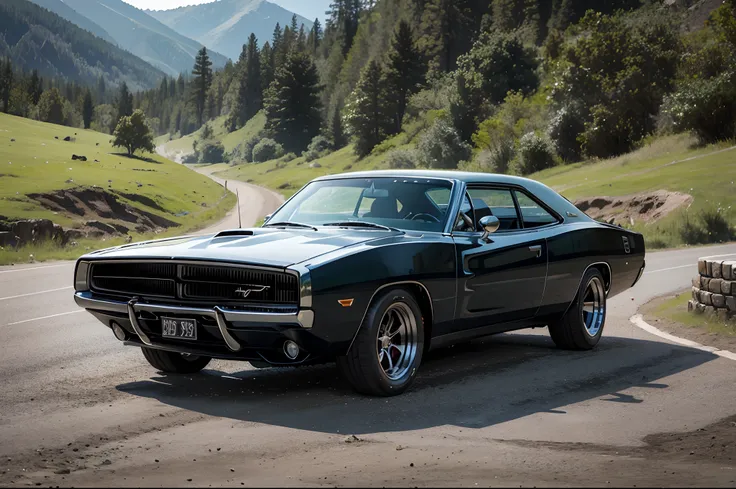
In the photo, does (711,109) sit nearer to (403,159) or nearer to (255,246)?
(403,159)

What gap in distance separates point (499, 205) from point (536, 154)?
5391cm

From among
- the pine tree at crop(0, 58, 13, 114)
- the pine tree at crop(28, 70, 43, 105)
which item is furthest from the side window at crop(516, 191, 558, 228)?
the pine tree at crop(28, 70, 43, 105)

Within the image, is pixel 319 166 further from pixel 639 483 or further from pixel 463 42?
pixel 639 483

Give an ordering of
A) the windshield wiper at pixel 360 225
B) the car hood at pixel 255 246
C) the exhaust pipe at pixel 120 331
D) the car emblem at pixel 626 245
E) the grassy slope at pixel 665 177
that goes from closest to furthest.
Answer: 1. the car hood at pixel 255 246
2. the exhaust pipe at pixel 120 331
3. the windshield wiper at pixel 360 225
4. the car emblem at pixel 626 245
5. the grassy slope at pixel 665 177

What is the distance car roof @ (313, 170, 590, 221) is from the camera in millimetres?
8320

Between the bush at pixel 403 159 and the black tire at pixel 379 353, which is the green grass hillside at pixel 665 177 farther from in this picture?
the bush at pixel 403 159

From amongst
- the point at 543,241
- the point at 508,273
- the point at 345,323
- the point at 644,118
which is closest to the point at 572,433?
the point at 345,323

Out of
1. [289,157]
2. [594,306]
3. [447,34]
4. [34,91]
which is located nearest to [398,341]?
[594,306]

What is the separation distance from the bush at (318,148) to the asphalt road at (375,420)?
122 metres

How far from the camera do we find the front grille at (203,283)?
6527 mm

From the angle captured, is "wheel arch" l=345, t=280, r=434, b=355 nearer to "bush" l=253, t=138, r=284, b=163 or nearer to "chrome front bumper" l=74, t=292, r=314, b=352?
"chrome front bumper" l=74, t=292, r=314, b=352

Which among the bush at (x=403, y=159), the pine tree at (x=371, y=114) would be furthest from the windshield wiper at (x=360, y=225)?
the pine tree at (x=371, y=114)

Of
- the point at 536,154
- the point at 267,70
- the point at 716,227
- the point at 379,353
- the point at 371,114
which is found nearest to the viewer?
the point at 379,353

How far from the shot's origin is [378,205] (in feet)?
26.5
